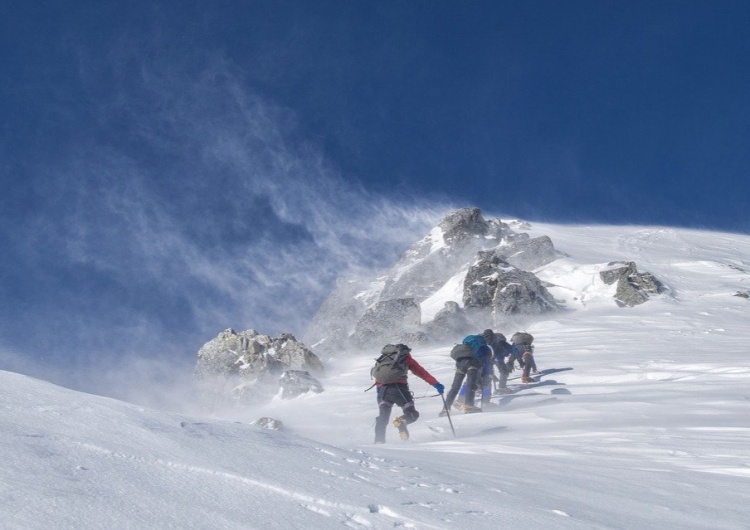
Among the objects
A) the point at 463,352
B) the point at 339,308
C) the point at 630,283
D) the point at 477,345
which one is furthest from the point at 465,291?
the point at 339,308

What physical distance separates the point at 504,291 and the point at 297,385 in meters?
12.7

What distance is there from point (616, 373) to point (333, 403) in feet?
25.4

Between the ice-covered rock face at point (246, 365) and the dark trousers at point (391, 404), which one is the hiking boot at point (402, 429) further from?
the ice-covered rock face at point (246, 365)

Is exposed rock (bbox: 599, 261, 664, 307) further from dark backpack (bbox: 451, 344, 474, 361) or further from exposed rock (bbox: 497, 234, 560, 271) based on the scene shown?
dark backpack (bbox: 451, 344, 474, 361)

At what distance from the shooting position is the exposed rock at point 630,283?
31266 mm

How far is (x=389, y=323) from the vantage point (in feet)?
103

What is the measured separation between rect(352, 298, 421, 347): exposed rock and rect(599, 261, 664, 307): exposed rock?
953cm

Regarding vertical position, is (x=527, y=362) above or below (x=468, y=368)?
above

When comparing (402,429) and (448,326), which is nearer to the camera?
(402,429)

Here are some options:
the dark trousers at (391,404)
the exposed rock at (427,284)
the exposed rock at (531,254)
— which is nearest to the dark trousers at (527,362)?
the dark trousers at (391,404)

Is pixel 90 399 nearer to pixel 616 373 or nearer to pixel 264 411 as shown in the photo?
pixel 616 373

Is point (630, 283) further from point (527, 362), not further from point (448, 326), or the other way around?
point (527, 362)

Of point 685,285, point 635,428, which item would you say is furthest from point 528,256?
point 635,428

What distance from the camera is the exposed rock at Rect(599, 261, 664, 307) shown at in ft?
103
